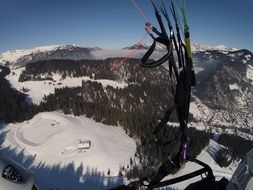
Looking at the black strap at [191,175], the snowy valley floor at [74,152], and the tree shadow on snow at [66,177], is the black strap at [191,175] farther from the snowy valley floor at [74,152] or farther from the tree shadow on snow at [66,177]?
the tree shadow on snow at [66,177]

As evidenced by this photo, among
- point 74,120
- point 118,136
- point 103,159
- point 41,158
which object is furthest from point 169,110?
point 74,120

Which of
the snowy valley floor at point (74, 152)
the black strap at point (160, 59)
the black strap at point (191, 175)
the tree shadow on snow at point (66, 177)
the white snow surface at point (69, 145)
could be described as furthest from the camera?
the white snow surface at point (69, 145)

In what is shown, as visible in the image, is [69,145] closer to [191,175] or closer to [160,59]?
[191,175]

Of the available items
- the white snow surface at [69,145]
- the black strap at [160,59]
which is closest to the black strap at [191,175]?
the black strap at [160,59]

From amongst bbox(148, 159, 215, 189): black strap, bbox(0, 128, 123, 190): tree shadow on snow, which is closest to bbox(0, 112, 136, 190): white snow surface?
bbox(0, 128, 123, 190): tree shadow on snow

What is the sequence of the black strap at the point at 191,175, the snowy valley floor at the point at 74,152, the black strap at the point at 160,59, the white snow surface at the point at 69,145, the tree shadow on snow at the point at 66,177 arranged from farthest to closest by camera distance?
the white snow surface at the point at 69,145 < the snowy valley floor at the point at 74,152 < the tree shadow on snow at the point at 66,177 < the black strap at the point at 191,175 < the black strap at the point at 160,59

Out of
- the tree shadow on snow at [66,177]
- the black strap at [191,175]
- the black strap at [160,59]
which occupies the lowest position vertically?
the tree shadow on snow at [66,177]

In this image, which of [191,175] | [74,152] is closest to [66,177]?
[74,152]
